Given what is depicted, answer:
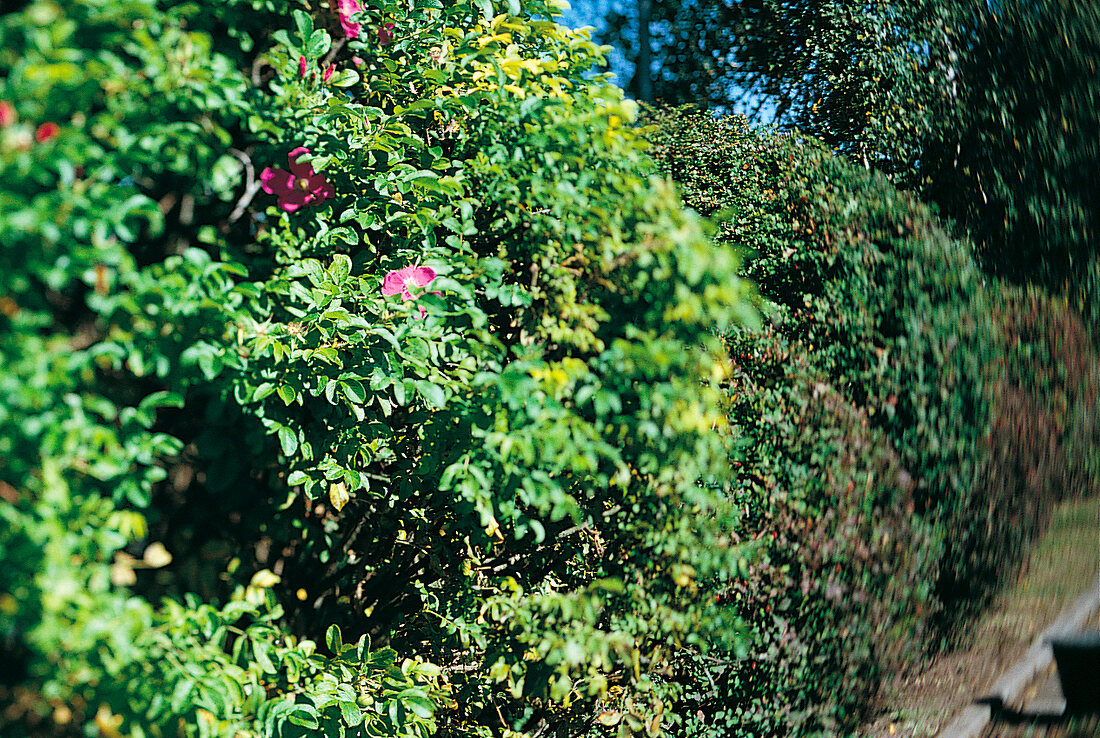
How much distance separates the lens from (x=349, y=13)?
82.7 inches

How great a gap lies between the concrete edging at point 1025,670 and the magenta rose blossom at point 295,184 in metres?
3.59

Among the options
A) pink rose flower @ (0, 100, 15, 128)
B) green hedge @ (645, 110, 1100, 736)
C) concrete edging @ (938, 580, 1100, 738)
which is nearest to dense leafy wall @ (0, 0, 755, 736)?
pink rose flower @ (0, 100, 15, 128)

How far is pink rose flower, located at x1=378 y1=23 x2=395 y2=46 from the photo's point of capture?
2264mm

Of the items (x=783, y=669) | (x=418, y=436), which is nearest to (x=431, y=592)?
(x=418, y=436)

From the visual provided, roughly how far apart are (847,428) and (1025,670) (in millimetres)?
2051

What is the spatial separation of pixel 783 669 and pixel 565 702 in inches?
37.3

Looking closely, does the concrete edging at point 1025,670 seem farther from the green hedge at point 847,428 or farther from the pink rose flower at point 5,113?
the pink rose flower at point 5,113

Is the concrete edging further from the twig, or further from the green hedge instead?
the twig

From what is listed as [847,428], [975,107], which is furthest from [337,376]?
[975,107]

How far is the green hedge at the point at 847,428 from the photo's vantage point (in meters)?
2.74

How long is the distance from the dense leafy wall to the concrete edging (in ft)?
5.72

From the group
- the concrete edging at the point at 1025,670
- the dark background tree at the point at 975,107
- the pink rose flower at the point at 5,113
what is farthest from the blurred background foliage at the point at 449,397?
the dark background tree at the point at 975,107

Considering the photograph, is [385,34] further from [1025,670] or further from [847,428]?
[1025,670]

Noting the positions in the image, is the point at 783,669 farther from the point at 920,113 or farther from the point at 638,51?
the point at 638,51
